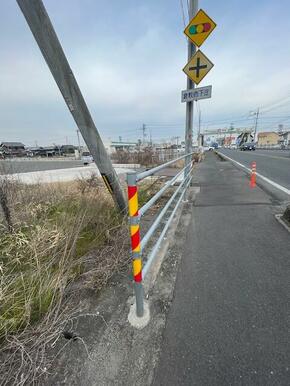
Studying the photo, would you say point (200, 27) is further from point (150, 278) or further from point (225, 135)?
point (225, 135)

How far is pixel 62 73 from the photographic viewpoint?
2400 millimetres

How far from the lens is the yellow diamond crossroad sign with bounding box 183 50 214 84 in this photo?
14.6ft

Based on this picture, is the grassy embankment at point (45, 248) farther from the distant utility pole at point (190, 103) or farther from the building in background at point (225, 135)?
the building in background at point (225, 135)

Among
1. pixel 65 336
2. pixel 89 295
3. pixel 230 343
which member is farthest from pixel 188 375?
pixel 89 295

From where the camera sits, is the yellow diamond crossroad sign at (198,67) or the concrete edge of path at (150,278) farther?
the yellow diamond crossroad sign at (198,67)

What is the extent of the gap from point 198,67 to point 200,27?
0.81 metres

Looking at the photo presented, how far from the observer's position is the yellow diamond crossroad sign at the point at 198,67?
4.44 m

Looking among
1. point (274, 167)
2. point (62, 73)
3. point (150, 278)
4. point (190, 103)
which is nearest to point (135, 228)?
point (150, 278)

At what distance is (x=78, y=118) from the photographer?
8.71 ft

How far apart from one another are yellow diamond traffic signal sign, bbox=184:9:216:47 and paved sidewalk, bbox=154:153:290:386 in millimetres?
4365

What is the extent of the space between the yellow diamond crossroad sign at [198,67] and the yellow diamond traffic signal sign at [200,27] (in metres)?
0.28

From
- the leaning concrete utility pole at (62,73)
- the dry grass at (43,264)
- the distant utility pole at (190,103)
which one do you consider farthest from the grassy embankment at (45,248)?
the distant utility pole at (190,103)

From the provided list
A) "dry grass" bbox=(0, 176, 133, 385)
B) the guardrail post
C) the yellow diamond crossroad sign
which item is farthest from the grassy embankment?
the yellow diamond crossroad sign

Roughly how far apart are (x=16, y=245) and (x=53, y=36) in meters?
2.68
